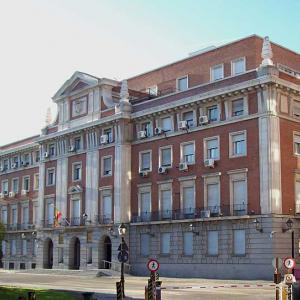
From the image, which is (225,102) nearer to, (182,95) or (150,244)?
(182,95)

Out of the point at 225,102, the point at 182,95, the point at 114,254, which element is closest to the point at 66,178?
the point at 114,254

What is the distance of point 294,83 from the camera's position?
44.8 meters

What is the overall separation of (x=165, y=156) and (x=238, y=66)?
9392 mm

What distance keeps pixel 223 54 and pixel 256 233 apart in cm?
1679

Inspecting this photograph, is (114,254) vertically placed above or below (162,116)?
below

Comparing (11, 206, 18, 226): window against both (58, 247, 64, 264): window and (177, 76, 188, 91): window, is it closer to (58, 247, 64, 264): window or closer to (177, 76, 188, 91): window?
(58, 247, 64, 264): window

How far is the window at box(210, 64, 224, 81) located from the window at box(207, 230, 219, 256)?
13530mm

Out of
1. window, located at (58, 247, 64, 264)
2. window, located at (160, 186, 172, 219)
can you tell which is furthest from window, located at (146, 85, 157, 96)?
window, located at (58, 247, 64, 264)

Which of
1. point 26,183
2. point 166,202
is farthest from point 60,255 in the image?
point 166,202

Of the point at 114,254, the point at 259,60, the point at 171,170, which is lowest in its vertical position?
the point at 114,254

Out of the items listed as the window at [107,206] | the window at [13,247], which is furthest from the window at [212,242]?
the window at [13,247]

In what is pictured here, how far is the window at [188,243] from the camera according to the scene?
156 feet

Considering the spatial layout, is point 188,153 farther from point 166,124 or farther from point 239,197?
point 239,197

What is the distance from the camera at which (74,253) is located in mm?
59062
